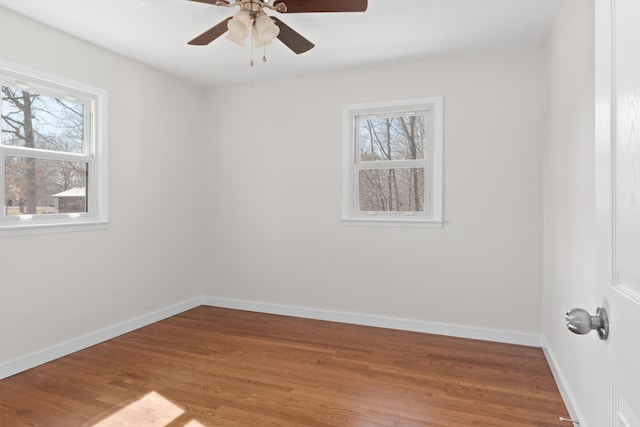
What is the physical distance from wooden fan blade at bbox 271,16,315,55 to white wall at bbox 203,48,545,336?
122 cm

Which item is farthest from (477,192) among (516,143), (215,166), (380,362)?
(215,166)

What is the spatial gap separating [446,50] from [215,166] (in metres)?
2.71

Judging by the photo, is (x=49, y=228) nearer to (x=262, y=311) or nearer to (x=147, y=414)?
(x=147, y=414)

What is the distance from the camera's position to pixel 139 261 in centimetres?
367

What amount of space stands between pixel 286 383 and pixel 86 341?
1.82 m

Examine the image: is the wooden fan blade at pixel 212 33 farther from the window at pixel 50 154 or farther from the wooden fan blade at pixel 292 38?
the window at pixel 50 154

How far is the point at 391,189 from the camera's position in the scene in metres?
3.74

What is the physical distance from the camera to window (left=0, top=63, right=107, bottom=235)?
267cm

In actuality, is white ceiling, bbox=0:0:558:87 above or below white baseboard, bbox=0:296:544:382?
above

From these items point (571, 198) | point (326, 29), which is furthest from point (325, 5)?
point (571, 198)

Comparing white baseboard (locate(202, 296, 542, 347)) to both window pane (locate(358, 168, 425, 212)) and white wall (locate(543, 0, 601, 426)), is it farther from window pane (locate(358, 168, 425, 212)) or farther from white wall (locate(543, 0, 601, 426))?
window pane (locate(358, 168, 425, 212))

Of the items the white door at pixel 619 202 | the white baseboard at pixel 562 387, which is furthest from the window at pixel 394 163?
the white door at pixel 619 202

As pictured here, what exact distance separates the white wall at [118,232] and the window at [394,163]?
1.83 meters

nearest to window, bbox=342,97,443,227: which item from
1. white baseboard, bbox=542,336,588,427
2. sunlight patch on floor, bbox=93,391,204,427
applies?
white baseboard, bbox=542,336,588,427
